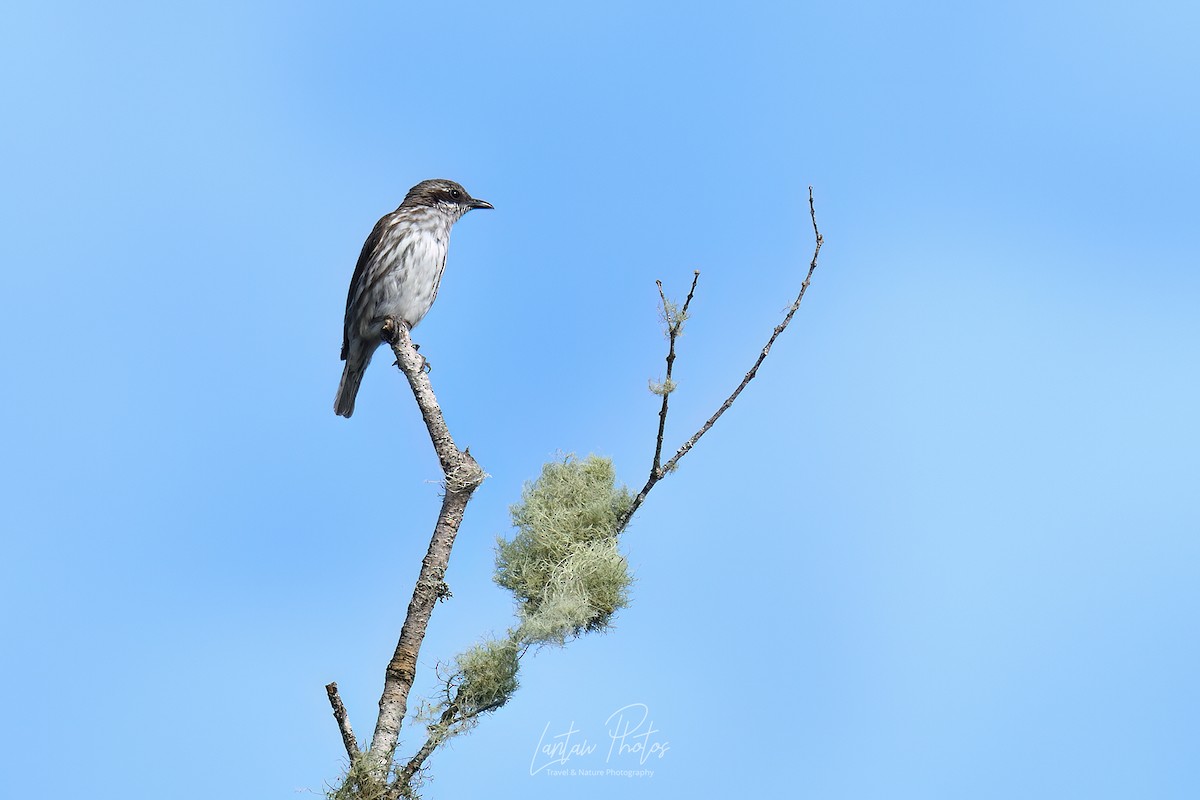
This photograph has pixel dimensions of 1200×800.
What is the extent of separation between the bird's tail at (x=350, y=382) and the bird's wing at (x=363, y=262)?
0.12m

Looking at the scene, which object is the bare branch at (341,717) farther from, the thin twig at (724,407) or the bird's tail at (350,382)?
the bird's tail at (350,382)

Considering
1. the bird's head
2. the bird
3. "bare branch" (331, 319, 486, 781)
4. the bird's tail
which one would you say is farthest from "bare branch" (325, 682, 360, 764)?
the bird's head

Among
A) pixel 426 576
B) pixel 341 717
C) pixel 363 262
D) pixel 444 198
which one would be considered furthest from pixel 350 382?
pixel 341 717

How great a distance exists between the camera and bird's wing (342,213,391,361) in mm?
7465

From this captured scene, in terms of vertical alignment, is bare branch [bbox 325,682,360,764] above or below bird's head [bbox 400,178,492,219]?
below

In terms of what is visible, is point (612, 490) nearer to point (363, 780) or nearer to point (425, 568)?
point (425, 568)

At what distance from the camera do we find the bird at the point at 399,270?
7.25 m

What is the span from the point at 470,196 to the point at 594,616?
3863mm

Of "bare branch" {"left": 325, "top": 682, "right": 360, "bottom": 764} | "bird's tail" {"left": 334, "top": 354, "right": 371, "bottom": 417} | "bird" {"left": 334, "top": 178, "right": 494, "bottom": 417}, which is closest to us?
"bare branch" {"left": 325, "top": 682, "right": 360, "bottom": 764}

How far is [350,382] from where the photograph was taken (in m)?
7.75

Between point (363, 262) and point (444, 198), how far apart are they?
2.46 feet

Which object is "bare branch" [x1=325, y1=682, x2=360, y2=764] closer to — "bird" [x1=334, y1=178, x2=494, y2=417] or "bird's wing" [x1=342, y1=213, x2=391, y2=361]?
"bird" [x1=334, y1=178, x2=494, y2=417]

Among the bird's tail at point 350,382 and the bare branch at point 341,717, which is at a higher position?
the bird's tail at point 350,382

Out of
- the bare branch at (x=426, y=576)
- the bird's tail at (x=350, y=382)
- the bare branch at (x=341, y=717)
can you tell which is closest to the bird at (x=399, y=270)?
the bird's tail at (x=350, y=382)
